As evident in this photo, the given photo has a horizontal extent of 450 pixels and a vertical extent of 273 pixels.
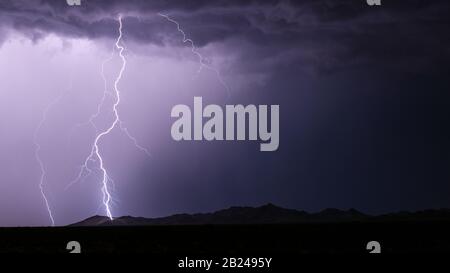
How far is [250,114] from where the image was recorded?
6562 millimetres

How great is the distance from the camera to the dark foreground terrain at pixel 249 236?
6.68 m

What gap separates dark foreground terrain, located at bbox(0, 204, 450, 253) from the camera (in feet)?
21.9

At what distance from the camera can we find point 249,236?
7586 millimetres

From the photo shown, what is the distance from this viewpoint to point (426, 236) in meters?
7.93
